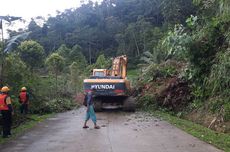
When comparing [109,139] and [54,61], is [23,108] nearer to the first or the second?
[109,139]

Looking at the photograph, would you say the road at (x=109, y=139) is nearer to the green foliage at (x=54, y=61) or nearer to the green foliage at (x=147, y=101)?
the green foliage at (x=147, y=101)

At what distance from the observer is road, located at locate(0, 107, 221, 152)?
10.8 m

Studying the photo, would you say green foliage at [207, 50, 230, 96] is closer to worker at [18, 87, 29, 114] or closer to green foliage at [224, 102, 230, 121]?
green foliage at [224, 102, 230, 121]

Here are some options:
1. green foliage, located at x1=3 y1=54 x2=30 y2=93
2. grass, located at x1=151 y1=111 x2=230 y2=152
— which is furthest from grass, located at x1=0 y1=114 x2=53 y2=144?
grass, located at x1=151 y1=111 x2=230 y2=152

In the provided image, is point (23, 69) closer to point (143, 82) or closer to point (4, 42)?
point (4, 42)

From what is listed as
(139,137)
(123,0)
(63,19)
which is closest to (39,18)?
(63,19)

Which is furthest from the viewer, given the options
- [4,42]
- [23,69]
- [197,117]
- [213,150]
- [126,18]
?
[126,18]

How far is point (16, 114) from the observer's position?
1727cm

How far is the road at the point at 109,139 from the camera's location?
10773 millimetres

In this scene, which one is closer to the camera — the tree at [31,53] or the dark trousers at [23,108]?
the dark trousers at [23,108]

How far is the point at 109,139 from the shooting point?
41.0 feet

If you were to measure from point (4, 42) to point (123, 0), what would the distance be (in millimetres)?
75165

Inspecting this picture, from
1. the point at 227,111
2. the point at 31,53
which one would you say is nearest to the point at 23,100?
the point at 227,111

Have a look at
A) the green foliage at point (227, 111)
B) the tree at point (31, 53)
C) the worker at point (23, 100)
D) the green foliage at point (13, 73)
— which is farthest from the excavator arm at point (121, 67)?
the tree at point (31, 53)
